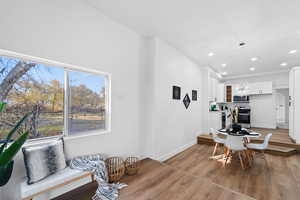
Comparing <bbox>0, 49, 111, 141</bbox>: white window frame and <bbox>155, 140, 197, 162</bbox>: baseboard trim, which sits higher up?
<bbox>0, 49, 111, 141</bbox>: white window frame

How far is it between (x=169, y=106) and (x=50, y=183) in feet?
8.98

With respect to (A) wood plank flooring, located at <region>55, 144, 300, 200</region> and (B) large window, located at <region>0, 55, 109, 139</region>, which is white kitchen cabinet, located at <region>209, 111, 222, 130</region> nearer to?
(A) wood plank flooring, located at <region>55, 144, 300, 200</region>

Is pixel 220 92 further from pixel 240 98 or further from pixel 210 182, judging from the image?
pixel 210 182

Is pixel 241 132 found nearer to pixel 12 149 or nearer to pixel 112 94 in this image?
pixel 112 94

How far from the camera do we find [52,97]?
1907 mm

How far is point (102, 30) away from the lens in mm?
2396

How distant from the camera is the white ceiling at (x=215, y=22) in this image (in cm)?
214

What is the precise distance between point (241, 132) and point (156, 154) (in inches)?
79.1

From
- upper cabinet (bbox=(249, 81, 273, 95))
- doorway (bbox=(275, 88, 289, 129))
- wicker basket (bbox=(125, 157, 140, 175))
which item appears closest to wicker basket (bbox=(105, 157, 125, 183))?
wicker basket (bbox=(125, 157, 140, 175))

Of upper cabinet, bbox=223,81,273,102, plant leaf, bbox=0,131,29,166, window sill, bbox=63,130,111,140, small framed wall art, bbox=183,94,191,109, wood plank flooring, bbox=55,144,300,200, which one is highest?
upper cabinet, bbox=223,81,273,102

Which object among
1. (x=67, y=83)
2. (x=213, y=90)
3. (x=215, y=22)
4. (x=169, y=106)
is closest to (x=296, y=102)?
(x=213, y=90)

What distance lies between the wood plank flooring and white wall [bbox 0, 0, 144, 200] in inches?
25.3

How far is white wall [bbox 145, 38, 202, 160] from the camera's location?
122 inches

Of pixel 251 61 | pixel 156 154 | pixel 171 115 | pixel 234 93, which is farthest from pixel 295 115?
pixel 156 154
